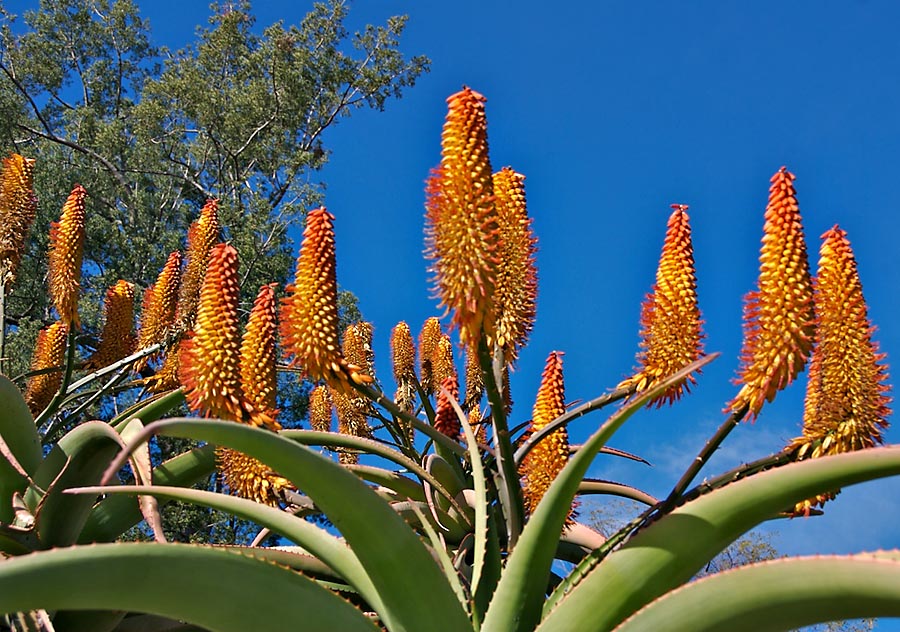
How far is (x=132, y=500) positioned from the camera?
320 cm

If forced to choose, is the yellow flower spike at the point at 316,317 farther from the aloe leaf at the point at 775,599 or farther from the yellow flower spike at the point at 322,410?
the yellow flower spike at the point at 322,410

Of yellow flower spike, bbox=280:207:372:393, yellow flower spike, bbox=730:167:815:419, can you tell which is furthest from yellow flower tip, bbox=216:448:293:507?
yellow flower spike, bbox=730:167:815:419

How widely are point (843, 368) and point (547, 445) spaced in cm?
98

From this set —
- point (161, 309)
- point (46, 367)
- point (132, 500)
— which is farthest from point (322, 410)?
point (132, 500)

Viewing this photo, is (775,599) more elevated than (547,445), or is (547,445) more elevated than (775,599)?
(547,445)

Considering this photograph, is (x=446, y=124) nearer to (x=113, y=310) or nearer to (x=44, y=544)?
(x=44, y=544)

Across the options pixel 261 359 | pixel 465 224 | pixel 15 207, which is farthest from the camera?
pixel 15 207

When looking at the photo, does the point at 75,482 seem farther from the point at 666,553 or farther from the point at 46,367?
the point at 46,367

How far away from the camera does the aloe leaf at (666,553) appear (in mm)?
1963

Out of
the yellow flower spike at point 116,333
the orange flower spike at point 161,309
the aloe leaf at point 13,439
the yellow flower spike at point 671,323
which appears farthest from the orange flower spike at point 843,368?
the yellow flower spike at point 116,333

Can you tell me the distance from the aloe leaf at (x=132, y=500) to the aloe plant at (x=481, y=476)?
13mm

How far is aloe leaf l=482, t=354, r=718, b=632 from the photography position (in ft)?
6.70

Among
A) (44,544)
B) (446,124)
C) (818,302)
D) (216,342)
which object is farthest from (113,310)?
(818,302)

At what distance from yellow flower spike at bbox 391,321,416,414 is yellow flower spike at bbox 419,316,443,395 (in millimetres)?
83
